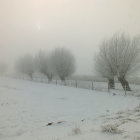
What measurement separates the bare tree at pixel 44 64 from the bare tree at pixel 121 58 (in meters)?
15.8

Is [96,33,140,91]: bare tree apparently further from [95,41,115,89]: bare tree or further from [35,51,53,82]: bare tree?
[35,51,53,82]: bare tree

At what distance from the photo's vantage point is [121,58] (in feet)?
65.1

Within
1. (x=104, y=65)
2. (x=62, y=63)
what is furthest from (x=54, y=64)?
(x=104, y=65)

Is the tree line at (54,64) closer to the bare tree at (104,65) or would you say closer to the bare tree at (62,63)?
the bare tree at (62,63)

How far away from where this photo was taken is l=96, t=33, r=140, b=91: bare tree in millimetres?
19438

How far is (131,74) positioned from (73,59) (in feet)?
51.5

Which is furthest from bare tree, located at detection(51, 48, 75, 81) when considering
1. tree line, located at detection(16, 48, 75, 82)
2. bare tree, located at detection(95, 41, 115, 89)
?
bare tree, located at detection(95, 41, 115, 89)

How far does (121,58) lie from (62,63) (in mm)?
14934

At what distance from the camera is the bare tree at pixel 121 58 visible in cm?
1944

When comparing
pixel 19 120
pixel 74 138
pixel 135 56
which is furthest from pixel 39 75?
pixel 74 138

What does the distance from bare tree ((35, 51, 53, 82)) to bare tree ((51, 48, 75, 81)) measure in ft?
5.40

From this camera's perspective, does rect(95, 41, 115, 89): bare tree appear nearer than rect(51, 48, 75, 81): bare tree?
Yes

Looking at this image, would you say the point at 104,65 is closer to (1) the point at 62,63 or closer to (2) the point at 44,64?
(1) the point at 62,63

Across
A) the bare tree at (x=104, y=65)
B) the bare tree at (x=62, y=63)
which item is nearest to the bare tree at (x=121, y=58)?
the bare tree at (x=104, y=65)
